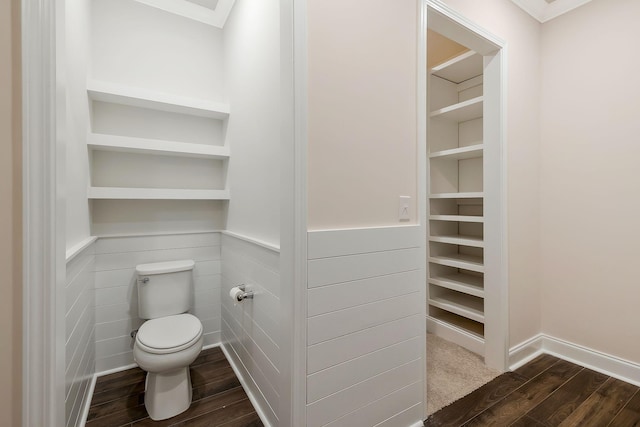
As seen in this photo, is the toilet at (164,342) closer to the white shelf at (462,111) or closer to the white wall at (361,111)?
the white wall at (361,111)

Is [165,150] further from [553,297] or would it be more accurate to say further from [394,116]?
[553,297]

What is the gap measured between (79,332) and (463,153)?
9.48 ft

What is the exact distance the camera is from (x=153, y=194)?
6.50 feet

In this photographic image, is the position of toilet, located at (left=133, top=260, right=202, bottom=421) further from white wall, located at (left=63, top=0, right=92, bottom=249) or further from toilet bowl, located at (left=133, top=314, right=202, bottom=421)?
white wall, located at (left=63, top=0, right=92, bottom=249)

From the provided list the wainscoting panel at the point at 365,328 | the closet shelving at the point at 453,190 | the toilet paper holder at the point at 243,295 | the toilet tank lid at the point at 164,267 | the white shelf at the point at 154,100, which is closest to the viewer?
the wainscoting panel at the point at 365,328

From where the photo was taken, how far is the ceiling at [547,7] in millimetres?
2039

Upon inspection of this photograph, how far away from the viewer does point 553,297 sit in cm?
219

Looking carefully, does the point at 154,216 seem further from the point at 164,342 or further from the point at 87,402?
the point at 87,402

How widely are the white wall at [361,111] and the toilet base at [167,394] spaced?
1.29 m

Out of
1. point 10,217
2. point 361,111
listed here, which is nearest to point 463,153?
point 361,111

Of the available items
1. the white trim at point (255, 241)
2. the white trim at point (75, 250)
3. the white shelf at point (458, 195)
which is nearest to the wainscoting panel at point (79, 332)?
the white trim at point (75, 250)

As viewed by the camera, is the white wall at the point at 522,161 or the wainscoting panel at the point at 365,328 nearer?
the wainscoting panel at the point at 365,328

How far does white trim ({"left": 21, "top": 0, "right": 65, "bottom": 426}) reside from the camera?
755mm

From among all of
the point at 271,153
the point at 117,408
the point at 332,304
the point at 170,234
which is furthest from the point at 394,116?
the point at 117,408
